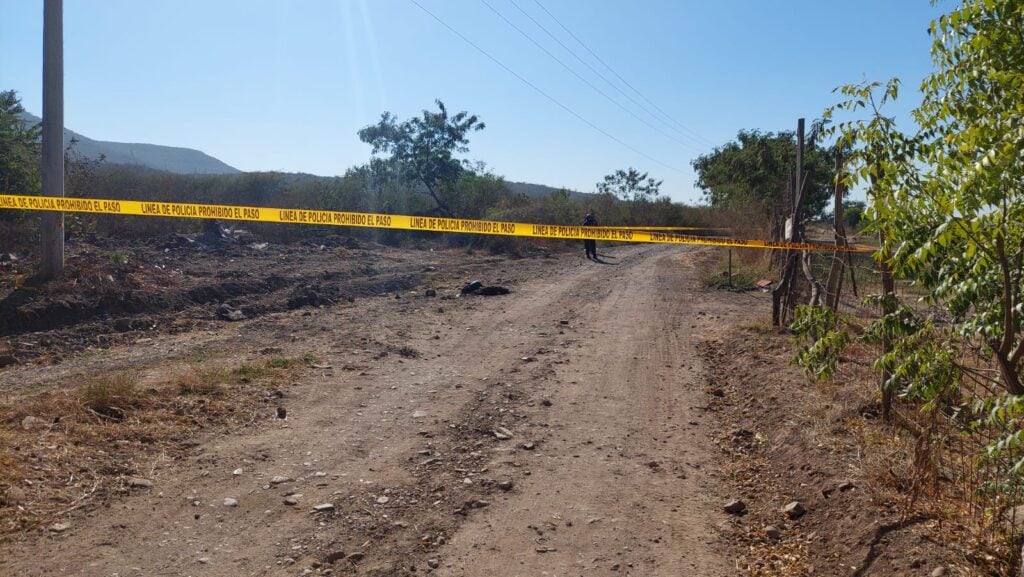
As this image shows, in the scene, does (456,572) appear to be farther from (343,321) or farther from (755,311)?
(755,311)

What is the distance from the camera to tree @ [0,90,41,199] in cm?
1584

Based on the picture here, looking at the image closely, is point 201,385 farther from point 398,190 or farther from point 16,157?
point 398,190

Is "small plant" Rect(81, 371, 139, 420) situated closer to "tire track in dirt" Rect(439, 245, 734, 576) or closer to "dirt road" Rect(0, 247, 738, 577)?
"dirt road" Rect(0, 247, 738, 577)

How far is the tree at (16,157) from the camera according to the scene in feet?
52.0

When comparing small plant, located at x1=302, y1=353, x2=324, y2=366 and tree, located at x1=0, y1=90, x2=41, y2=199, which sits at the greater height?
tree, located at x1=0, y1=90, x2=41, y2=199

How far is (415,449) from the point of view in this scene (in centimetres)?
604

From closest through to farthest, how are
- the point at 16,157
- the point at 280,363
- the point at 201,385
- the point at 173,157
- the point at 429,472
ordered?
the point at 429,472
the point at 201,385
the point at 280,363
the point at 16,157
the point at 173,157

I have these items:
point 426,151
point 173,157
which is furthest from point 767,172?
point 173,157

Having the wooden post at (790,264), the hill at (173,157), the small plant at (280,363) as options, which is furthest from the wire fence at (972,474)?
the hill at (173,157)

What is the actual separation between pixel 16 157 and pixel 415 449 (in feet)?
49.3

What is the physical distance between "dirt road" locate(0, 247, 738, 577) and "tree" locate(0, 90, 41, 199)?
8615mm

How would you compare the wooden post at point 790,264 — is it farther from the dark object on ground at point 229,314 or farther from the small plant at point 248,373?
the dark object on ground at point 229,314

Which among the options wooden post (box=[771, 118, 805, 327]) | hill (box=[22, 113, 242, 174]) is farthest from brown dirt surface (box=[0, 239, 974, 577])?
hill (box=[22, 113, 242, 174])

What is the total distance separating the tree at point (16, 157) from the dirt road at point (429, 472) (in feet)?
28.3
